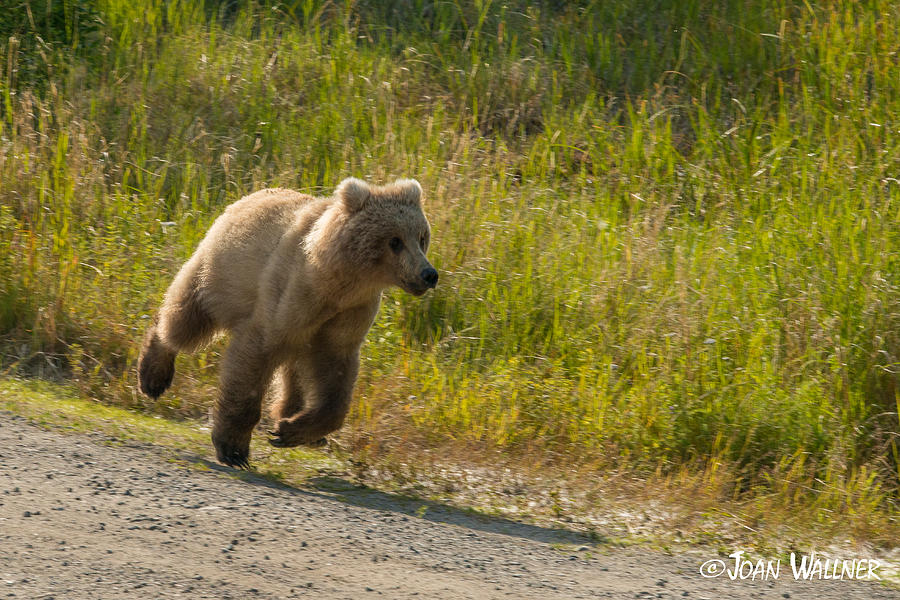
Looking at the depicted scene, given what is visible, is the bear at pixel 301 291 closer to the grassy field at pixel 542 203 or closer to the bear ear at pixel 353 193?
the bear ear at pixel 353 193

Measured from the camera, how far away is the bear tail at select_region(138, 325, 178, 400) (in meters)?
6.82

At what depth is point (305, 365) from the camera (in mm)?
6082

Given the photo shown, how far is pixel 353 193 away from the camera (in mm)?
5715

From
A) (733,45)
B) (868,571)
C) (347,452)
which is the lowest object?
(347,452)

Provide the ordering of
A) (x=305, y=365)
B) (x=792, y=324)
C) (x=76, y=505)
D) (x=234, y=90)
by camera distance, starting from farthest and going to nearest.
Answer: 1. (x=234, y=90)
2. (x=792, y=324)
3. (x=305, y=365)
4. (x=76, y=505)

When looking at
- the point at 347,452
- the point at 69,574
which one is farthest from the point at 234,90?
the point at 69,574

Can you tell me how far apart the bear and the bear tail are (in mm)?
455

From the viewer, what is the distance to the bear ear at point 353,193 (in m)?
5.70

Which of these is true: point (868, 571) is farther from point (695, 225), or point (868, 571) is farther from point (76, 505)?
point (695, 225)

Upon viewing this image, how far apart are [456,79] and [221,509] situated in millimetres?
7103

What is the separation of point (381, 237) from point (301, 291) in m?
0.49

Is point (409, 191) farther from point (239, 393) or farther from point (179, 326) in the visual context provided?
point (179, 326)

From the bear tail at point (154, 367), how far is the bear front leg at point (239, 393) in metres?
1.01

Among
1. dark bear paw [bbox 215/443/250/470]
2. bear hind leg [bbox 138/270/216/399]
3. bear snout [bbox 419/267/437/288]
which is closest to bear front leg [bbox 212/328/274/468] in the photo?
dark bear paw [bbox 215/443/250/470]
